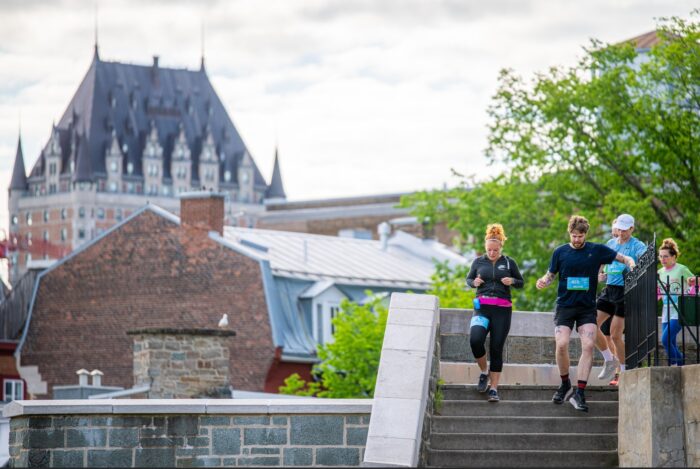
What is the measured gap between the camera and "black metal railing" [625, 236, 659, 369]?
16.2 metres

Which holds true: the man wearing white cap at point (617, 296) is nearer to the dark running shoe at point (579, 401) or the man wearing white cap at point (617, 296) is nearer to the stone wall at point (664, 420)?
the dark running shoe at point (579, 401)

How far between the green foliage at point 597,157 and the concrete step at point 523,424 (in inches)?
872

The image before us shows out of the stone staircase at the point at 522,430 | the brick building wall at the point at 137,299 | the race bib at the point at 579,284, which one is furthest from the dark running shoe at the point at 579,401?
the brick building wall at the point at 137,299

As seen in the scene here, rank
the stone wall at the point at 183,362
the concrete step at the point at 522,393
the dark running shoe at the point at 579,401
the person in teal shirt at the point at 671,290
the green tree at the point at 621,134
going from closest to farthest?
1. the dark running shoe at the point at 579,401
2. the person in teal shirt at the point at 671,290
3. the concrete step at the point at 522,393
4. the stone wall at the point at 183,362
5. the green tree at the point at 621,134

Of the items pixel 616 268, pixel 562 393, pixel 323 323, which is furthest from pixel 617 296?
pixel 323 323

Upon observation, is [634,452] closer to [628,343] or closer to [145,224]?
[628,343]

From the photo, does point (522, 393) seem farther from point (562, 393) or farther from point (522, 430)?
point (522, 430)

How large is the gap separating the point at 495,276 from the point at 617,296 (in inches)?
52.9

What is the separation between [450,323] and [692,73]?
23.5 meters

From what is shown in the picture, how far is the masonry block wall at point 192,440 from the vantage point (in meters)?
16.8

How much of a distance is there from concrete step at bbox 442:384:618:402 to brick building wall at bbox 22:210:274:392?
37.2 m

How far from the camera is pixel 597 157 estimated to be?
42.9 metres

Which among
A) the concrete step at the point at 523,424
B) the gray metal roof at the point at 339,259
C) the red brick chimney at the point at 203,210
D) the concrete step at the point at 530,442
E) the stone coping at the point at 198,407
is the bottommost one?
the concrete step at the point at 530,442

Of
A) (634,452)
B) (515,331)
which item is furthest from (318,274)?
(634,452)
